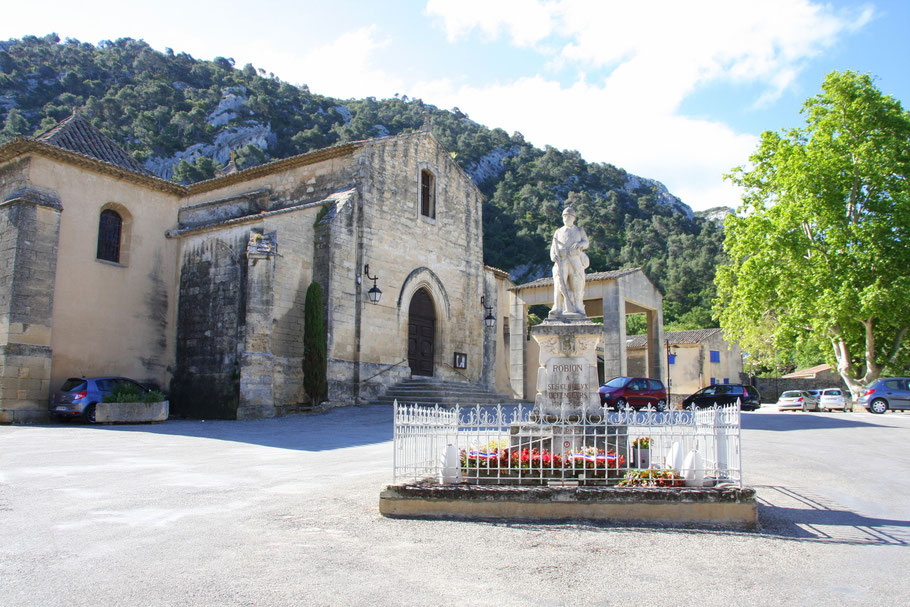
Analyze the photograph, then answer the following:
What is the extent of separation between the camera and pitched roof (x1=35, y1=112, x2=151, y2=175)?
18859mm

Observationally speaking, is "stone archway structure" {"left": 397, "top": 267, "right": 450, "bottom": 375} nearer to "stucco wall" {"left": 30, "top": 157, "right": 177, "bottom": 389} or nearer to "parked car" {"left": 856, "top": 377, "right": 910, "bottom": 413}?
"stucco wall" {"left": 30, "top": 157, "right": 177, "bottom": 389}

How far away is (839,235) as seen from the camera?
24.2m

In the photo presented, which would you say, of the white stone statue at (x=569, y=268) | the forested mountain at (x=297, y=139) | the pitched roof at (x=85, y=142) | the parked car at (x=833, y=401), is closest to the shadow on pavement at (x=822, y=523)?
the white stone statue at (x=569, y=268)

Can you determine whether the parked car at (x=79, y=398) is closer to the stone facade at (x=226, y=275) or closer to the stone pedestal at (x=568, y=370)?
the stone facade at (x=226, y=275)

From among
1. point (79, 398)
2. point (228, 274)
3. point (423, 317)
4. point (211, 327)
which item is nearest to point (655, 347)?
point (423, 317)

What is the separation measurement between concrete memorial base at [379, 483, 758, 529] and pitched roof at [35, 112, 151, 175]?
17.0 m

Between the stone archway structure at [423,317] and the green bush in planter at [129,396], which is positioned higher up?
the stone archway structure at [423,317]

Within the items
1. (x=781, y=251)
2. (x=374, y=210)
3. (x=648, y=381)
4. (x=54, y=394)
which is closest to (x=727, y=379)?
(x=781, y=251)

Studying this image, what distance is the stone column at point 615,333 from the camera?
2611 centimetres

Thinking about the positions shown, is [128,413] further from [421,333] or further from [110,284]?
[421,333]

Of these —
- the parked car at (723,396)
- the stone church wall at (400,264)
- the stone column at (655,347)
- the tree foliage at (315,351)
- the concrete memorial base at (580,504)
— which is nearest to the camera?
the concrete memorial base at (580,504)

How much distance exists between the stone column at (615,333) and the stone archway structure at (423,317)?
6.91 meters

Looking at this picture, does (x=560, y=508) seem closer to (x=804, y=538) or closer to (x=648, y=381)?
(x=804, y=538)

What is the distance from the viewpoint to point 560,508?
6.36m
